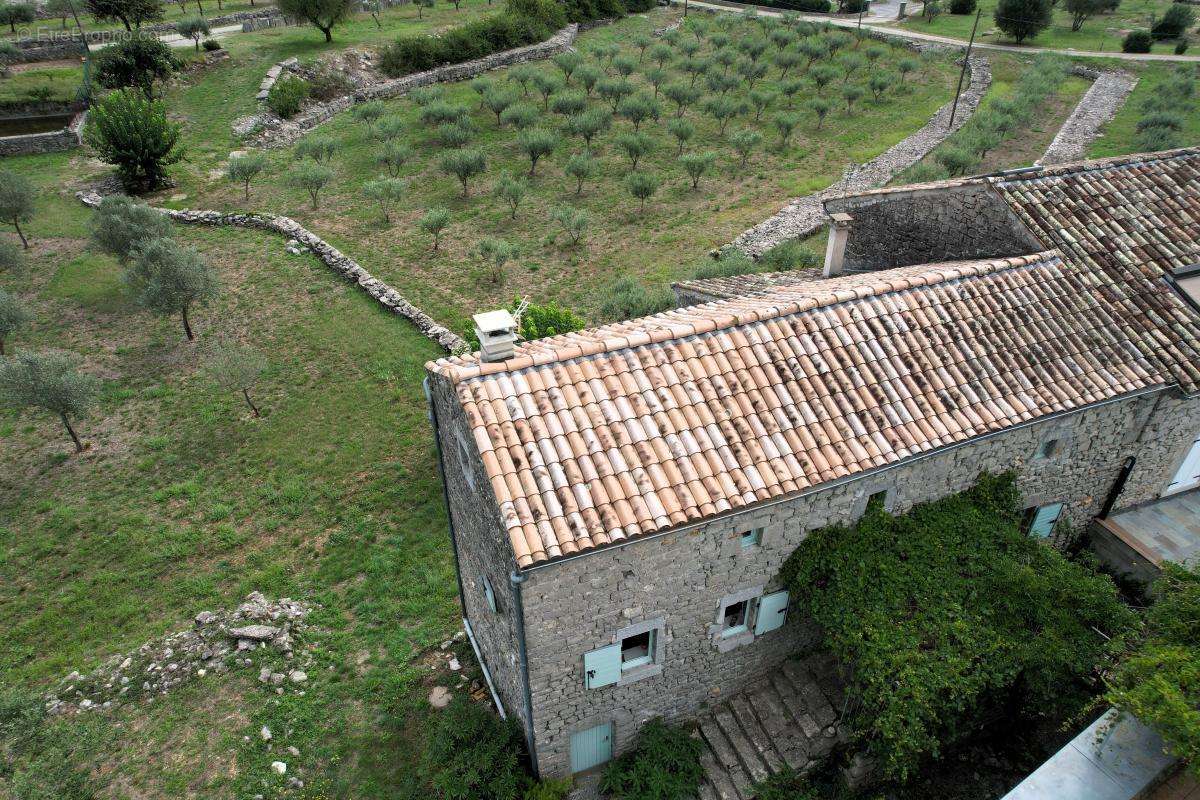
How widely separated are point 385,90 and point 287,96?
6812mm

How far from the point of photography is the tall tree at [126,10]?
50781mm

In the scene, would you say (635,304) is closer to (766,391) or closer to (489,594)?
(766,391)

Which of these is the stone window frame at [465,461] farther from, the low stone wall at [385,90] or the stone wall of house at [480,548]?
the low stone wall at [385,90]

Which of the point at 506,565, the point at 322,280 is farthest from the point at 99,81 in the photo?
the point at 506,565

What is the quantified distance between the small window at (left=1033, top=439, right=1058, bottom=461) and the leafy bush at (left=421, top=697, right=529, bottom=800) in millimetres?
10485

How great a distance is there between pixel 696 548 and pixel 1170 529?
435 inches

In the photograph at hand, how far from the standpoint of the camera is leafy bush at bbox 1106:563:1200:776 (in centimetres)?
809

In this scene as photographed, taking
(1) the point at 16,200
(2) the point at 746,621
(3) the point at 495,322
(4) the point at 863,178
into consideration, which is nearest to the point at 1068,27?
(4) the point at 863,178

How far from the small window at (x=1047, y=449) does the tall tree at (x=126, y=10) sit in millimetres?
62346

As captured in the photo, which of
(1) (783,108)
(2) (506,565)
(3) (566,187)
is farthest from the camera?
(1) (783,108)

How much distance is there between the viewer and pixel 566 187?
3744 cm

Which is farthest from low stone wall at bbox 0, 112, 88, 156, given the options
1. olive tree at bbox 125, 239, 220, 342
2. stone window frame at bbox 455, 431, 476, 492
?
stone window frame at bbox 455, 431, 476, 492

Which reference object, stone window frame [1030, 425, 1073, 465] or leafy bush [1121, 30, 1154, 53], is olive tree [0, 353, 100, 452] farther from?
leafy bush [1121, 30, 1154, 53]

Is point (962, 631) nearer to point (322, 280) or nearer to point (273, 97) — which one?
point (322, 280)
